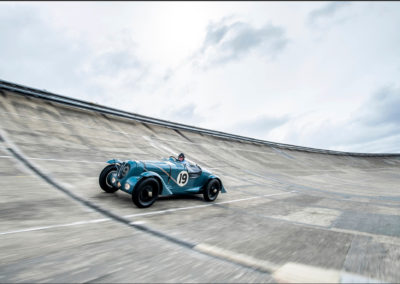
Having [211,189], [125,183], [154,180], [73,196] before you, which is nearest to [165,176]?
[154,180]

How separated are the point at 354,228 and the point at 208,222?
9.76 feet

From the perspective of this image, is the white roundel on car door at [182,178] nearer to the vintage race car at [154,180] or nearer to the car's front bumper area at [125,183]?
the vintage race car at [154,180]

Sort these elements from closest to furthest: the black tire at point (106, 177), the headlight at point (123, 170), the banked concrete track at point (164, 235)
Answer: the banked concrete track at point (164, 235), the headlight at point (123, 170), the black tire at point (106, 177)

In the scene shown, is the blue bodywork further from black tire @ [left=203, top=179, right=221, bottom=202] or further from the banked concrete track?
the banked concrete track

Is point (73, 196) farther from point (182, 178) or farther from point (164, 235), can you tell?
point (164, 235)

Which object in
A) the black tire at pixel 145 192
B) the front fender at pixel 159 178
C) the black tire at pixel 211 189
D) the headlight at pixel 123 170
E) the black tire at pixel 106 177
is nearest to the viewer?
the black tire at pixel 145 192

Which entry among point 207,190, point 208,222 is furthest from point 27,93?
point 208,222

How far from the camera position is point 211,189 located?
6719 millimetres

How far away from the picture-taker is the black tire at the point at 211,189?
6.54m

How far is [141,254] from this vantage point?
278 centimetres

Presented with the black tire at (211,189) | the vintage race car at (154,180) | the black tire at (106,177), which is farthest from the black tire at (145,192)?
the black tire at (211,189)

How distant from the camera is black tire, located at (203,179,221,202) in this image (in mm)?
6535

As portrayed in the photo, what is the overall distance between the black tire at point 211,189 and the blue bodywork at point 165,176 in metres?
0.14

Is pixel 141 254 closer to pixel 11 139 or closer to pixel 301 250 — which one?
pixel 301 250
